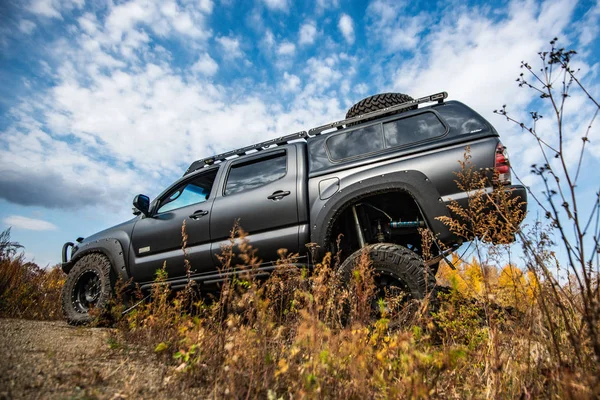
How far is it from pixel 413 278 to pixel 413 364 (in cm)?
140

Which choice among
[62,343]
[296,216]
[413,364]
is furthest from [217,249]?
[413,364]

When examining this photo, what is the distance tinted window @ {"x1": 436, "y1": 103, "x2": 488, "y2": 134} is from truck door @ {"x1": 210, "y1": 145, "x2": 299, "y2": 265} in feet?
5.88

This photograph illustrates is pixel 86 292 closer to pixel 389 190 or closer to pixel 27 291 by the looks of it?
pixel 27 291

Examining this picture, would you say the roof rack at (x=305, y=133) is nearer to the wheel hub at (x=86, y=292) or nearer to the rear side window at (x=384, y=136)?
the rear side window at (x=384, y=136)

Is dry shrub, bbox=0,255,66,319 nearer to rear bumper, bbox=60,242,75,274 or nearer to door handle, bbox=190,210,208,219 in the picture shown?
rear bumper, bbox=60,242,75,274

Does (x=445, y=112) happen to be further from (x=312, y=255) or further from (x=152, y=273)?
(x=152, y=273)

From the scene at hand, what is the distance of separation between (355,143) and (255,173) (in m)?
1.40

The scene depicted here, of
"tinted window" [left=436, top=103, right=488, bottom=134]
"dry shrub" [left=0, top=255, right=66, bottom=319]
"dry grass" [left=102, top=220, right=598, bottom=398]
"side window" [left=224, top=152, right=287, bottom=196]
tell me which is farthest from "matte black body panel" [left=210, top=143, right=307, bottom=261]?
"dry shrub" [left=0, top=255, right=66, bottom=319]

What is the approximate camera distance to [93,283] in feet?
15.5

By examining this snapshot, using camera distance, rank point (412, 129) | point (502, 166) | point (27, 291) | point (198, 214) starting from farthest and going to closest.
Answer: point (27, 291), point (198, 214), point (412, 129), point (502, 166)

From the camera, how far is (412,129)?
348 centimetres

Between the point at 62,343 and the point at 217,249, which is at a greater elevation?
the point at 217,249

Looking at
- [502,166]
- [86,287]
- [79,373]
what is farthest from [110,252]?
[502,166]

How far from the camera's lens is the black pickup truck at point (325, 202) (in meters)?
2.88
